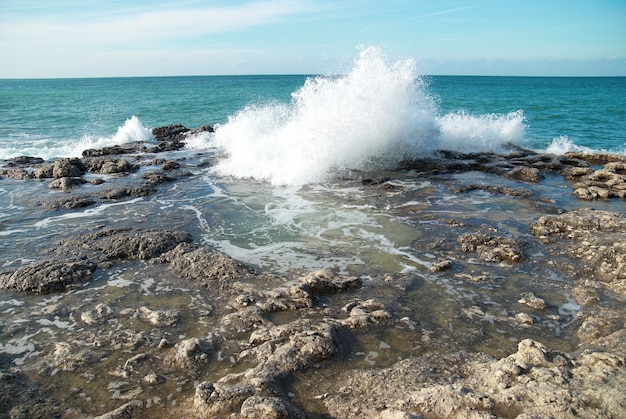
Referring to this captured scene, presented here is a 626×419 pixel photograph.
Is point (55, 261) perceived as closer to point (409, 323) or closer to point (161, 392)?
point (161, 392)

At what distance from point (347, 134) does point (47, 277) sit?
361 inches

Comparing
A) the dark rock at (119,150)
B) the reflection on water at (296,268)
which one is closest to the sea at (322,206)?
the reflection on water at (296,268)

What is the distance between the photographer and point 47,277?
5.52 m

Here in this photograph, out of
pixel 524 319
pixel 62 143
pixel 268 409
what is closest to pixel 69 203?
pixel 268 409

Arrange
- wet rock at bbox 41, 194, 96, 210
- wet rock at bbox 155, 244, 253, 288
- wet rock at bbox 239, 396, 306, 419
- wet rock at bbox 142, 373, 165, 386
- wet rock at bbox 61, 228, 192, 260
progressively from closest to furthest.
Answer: wet rock at bbox 239, 396, 306, 419
wet rock at bbox 142, 373, 165, 386
wet rock at bbox 155, 244, 253, 288
wet rock at bbox 61, 228, 192, 260
wet rock at bbox 41, 194, 96, 210

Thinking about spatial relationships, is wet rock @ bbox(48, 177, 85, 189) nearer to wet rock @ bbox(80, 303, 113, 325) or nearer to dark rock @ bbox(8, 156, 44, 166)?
dark rock @ bbox(8, 156, 44, 166)

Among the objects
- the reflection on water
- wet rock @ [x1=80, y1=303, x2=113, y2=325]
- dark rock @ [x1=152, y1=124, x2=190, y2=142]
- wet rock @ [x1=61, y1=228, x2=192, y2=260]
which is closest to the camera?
the reflection on water

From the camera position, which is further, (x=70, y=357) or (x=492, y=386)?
(x=70, y=357)

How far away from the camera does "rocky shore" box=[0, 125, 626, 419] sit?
325 centimetres

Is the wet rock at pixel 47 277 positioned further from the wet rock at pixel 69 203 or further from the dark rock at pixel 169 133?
the dark rock at pixel 169 133

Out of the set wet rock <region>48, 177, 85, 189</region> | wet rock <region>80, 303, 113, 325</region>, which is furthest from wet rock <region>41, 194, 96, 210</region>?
wet rock <region>80, 303, 113, 325</region>

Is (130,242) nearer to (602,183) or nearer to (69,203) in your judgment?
(69,203)

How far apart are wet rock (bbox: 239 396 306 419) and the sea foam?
8456mm

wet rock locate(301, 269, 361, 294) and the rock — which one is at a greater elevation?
wet rock locate(301, 269, 361, 294)
